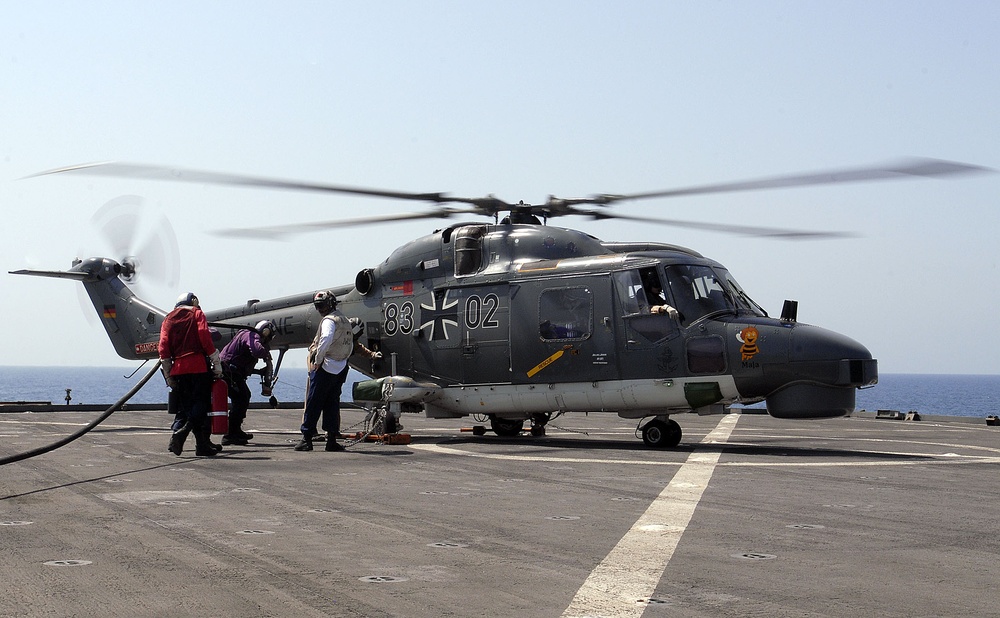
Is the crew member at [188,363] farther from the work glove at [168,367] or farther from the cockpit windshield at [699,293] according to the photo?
the cockpit windshield at [699,293]

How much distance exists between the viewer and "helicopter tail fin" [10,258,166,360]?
2142cm

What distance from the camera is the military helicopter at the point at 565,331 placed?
44.5 feet

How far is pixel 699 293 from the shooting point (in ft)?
46.7

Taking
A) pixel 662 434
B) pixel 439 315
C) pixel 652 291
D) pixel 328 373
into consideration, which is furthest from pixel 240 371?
pixel 662 434

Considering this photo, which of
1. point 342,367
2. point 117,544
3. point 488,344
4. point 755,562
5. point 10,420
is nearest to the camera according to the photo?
point 755,562

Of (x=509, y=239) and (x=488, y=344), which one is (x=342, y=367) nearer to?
(x=488, y=344)

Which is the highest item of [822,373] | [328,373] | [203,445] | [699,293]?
[699,293]

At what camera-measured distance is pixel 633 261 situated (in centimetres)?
1455

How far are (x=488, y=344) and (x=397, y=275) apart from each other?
2.25 metres

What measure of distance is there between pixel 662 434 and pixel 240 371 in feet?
20.7

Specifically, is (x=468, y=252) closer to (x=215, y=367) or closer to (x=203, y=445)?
(x=215, y=367)

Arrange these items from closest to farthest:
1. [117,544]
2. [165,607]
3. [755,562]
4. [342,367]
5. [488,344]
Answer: [165,607]
[755,562]
[117,544]
[342,367]
[488,344]

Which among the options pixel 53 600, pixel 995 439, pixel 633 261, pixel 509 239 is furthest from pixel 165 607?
pixel 995 439

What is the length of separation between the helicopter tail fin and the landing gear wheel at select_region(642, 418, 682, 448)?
1175 centimetres
